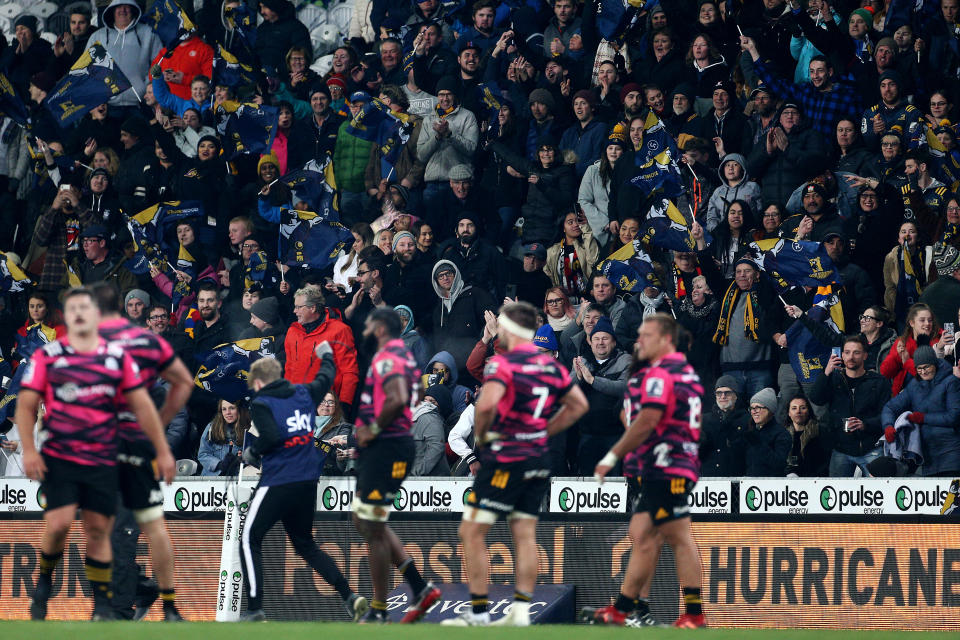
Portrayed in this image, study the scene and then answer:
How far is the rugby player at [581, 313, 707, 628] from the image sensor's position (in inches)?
409

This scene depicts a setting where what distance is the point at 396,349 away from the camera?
35.0 ft

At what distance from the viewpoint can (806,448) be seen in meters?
14.0

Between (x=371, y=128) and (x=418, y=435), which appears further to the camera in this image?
(x=371, y=128)

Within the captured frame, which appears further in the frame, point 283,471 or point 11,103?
point 11,103

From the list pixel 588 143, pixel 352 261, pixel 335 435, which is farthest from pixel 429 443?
pixel 588 143

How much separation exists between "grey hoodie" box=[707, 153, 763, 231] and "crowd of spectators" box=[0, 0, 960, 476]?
3 cm

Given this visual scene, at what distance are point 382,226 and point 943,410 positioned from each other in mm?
7726

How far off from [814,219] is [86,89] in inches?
396

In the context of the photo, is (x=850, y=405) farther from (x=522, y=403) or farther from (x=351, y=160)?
(x=351, y=160)

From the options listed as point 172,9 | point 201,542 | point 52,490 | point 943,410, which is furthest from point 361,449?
point 172,9

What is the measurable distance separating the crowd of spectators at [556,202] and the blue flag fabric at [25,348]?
15 centimetres

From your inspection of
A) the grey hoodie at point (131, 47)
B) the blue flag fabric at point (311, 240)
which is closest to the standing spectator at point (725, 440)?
the blue flag fabric at point (311, 240)

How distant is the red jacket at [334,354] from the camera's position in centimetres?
1606

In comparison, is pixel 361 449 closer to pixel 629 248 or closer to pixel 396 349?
pixel 396 349
